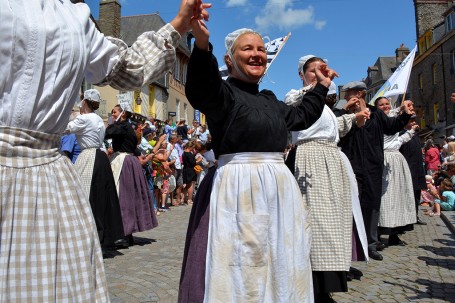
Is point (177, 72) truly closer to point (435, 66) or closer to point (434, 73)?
point (435, 66)

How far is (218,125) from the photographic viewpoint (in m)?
2.50

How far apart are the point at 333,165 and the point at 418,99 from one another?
36078 mm

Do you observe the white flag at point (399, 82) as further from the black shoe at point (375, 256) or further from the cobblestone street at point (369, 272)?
the black shoe at point (375, 256)

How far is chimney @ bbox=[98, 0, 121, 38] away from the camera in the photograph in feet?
79.3

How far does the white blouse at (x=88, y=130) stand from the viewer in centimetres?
524

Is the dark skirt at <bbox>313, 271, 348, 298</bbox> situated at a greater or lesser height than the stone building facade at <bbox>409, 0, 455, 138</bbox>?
lesser

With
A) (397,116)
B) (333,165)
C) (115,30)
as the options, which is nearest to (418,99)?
(115,30)

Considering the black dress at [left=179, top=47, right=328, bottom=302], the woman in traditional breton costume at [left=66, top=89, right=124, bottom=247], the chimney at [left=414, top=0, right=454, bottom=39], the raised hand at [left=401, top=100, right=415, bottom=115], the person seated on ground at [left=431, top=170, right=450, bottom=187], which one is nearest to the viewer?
the black dress at [left=179, top=47, right=328, bottom=302]

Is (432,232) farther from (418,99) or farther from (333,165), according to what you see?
(418,99)

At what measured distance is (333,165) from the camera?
3822 millimetres

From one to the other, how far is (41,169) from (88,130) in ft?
14.3

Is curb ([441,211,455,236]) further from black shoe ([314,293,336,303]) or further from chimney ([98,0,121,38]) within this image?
chimney ([98,0,121,38])

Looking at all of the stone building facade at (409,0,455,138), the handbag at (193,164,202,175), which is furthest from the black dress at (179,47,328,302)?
the stone building facade at (409,0,455,138)

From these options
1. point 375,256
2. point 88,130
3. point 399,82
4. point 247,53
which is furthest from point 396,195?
point 247,53
